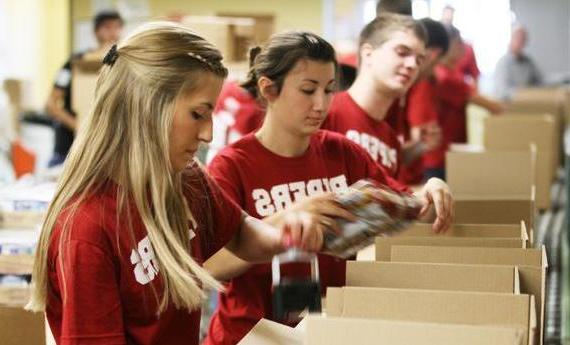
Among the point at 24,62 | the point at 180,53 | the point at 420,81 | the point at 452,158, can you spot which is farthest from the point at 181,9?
the point at 180,53

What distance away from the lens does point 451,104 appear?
5844mm

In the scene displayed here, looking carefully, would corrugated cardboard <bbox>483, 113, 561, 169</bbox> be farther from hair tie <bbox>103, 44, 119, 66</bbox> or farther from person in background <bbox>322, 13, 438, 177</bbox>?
hair tie <bbox>103, 44, 119, 66</bbox>

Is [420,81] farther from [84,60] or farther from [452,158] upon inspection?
[84,60]

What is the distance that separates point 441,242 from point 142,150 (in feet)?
2.30

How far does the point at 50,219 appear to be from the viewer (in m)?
1.68

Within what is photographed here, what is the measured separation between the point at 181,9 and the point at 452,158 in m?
8.12

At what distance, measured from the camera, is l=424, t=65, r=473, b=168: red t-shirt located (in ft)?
18.9

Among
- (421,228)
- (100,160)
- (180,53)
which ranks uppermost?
(180,53)

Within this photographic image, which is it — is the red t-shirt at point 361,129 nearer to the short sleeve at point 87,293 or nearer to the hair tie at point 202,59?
the hair tie at point 202,59

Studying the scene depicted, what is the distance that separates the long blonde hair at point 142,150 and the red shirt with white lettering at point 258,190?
578 mm

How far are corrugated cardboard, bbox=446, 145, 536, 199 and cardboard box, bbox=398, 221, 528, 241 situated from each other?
1.05 metres

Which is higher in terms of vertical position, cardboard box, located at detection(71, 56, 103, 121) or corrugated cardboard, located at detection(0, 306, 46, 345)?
cardboard box, located at detection(71, 56, 103, 121)

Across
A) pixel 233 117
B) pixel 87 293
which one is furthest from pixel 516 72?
pixel 87 293

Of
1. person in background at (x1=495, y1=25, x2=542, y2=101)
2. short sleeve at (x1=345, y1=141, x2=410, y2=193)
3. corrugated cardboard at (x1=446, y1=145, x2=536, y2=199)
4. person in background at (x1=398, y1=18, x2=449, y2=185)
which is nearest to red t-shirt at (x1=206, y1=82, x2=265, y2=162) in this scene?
person in background at (x1=398, y1=18, x2=449, y2=185)
